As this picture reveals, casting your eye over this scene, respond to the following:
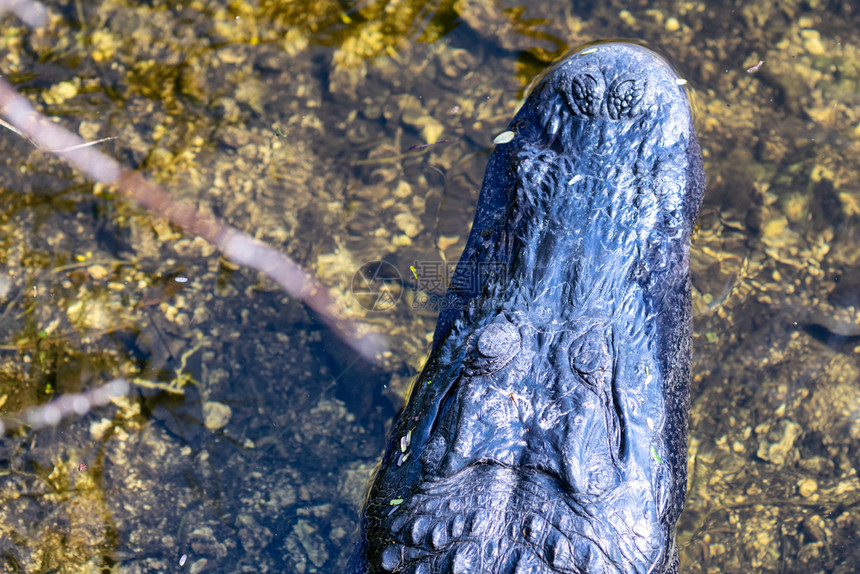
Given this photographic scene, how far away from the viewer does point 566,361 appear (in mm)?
2508

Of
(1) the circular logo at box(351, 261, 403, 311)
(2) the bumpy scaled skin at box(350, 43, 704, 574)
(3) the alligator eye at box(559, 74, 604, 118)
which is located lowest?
(1) the circular logo at box(351, 261, 403, 311)

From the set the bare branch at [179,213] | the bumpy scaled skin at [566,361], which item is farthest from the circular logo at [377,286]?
the bumpy scaled skin at [566,361]

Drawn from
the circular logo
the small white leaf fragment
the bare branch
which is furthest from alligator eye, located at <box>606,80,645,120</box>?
the bare branch

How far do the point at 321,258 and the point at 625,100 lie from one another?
228 cm

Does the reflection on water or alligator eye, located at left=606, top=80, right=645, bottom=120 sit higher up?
alligator eye, located at left=606, top=80, right=645, bottom=120

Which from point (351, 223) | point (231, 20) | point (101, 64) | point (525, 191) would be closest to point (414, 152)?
point (351, 223)

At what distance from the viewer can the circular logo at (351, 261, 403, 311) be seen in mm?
4074

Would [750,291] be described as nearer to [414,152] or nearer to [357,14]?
[414,152]

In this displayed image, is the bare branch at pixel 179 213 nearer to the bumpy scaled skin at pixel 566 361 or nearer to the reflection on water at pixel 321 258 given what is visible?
the reflection on water at pixel 321 258

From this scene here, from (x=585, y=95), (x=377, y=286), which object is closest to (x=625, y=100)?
(x=585, y=95)

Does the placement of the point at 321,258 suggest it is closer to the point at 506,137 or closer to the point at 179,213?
the point at 179,213

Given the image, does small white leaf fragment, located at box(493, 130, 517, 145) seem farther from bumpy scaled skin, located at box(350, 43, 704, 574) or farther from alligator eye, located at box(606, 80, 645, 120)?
alligator eye, located at box(606, 80, 645, 120)

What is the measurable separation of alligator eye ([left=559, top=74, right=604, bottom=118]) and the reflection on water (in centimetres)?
112

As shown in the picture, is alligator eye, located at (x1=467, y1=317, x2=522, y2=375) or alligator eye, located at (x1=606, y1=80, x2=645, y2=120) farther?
alligator eye, located at (x1=606, y1=80, x2=645, y2=120)
